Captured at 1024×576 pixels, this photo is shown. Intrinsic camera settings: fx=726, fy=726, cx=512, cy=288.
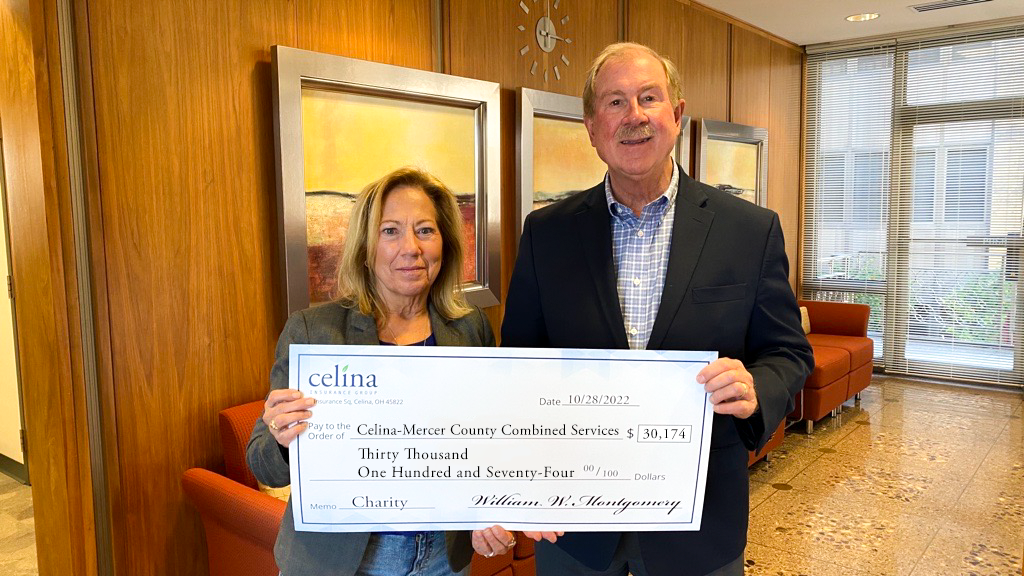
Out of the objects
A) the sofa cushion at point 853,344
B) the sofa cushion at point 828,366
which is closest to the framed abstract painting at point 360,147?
the sofa cushion at point 828,366

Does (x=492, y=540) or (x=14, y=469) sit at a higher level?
(x=492, y=540)

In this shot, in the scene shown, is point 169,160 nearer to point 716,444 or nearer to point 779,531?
point 716,444

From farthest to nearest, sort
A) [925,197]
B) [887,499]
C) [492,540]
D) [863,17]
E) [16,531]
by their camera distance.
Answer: [925,197] < [863,17] < [887,499] < [16,531] < [492,540]

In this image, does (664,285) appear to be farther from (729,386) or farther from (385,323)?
(385,323)

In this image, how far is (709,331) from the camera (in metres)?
1.44

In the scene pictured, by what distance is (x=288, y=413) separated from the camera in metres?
1.30

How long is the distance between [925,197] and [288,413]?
22.3ft

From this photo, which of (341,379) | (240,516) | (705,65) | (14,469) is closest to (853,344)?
(705,65)

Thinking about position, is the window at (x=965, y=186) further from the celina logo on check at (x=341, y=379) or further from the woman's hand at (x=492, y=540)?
the celina logo on check at (x=341, y=379)

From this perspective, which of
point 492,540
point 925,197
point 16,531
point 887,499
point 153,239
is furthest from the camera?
point 925,197

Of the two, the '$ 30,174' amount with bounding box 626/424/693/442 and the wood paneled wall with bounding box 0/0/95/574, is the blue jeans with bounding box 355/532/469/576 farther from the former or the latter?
the wood paneled wall with bounding box 0/0/95/574

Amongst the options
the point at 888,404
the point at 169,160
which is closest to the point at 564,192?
the point at 169,160

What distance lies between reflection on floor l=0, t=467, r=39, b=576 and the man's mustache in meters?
2.87

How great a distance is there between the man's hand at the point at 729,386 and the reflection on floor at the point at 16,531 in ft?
9.49
